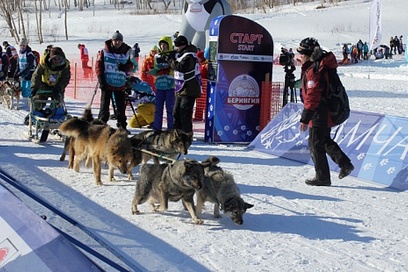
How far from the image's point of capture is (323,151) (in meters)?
6.87

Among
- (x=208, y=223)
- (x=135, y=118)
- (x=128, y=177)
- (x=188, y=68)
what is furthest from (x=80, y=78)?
(x=208, y=223)

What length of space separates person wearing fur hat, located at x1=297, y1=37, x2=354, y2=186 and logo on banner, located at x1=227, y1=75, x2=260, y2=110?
2.62m

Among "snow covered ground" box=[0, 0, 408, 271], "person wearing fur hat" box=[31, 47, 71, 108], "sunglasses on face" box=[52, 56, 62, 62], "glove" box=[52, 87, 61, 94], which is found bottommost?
"snow covered ground" box=[0, 0, 408, 271]

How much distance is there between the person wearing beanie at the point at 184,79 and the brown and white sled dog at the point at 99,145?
2046 millimetres

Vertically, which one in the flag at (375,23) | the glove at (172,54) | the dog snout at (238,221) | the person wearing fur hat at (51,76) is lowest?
the dog snout at (238,221)

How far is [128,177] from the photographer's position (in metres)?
6.84

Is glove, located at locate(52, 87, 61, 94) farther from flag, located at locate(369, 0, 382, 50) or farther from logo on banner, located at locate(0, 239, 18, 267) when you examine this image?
flag, located at locate(369, 0, 382, 50)

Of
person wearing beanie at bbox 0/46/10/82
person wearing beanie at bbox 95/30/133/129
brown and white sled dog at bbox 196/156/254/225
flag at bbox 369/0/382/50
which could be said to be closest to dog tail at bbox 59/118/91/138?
person wearing beanie at bbox 95/30/133/129

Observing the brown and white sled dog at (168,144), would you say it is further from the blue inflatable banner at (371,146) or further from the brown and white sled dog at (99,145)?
the blue inflatable banner at (371,146)

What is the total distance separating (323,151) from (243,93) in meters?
2.99

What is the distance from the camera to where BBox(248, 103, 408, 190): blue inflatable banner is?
6887 mm

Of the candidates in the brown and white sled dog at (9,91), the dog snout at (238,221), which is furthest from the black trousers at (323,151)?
the brown and white sled dog at (9,91)

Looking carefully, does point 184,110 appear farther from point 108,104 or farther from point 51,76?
point 51,76

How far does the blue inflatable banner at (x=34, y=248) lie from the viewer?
112 inches
